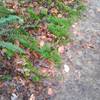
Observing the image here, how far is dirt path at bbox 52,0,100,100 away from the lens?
5188 millimetres

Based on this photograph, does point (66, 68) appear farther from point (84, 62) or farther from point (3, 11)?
point (3, 11)

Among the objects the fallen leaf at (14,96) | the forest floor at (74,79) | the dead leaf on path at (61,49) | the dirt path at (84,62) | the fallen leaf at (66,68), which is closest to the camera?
the fallen leaf at (14,96)

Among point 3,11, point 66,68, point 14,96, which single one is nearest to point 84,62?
point 66,68

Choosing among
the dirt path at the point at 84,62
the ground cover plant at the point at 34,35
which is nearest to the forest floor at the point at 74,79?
the dirt path at the point at 84,62

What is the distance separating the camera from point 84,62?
583 centimetres

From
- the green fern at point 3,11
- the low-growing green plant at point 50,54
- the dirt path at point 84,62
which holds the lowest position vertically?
the dirt path at point 84,62

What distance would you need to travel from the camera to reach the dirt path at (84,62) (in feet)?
17.0

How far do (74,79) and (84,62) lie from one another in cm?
53

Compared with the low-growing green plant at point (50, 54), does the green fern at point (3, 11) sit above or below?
above

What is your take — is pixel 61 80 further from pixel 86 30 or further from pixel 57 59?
pixel 86 30

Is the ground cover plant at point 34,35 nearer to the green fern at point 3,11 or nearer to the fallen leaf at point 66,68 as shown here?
the green fern at point 3,11

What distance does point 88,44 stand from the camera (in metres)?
6.27

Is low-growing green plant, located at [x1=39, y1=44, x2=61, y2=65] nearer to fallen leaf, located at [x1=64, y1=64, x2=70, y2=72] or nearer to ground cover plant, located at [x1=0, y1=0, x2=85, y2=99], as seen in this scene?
ground cover plant, located at [x1=0, y1=0, x2=85, y2=99]

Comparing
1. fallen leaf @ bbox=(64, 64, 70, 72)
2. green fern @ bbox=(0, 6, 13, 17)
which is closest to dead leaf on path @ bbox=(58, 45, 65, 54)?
fallen leaf @ bbox=(64, 64, 70, 72)
